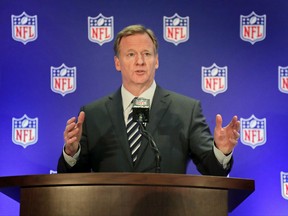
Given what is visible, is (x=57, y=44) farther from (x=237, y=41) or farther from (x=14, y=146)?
(x=237, y=41)

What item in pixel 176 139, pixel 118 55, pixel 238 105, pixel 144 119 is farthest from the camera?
pixel 238 105

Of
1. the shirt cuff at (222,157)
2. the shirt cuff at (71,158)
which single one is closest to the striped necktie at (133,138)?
the shirt cuff at (71,158)

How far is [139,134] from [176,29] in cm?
104

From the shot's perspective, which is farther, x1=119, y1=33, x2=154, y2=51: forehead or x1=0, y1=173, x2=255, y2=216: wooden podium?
x1=119, y1=33, x2=154, y2=51: forehead

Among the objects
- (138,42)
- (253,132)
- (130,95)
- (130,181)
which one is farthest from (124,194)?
(253,132)

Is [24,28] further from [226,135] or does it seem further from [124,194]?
[124,194]

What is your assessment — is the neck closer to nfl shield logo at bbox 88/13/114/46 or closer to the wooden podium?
nfl shield logo at bbox 88/13/114/46

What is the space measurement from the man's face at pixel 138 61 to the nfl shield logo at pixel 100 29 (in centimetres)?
63

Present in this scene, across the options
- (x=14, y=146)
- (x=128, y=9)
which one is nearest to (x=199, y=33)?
(x=128, y=9)

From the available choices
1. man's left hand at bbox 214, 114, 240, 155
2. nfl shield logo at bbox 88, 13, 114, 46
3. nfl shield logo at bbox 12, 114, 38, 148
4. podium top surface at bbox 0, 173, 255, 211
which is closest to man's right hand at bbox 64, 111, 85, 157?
podium top surface at bbox 0, 173, 255, 211

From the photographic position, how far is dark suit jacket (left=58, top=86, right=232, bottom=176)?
8.99 ft

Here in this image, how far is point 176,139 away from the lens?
2.85 meters

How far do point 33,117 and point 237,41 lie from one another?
4.55ft

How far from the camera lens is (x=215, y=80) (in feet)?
11.7
